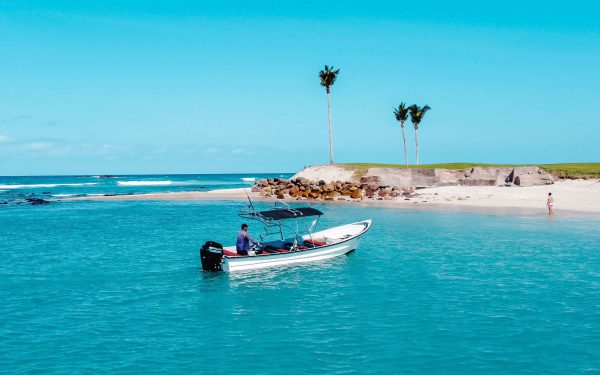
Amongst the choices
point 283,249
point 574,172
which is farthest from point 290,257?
point 574,172

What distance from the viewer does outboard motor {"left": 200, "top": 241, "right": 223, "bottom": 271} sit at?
22.3 m

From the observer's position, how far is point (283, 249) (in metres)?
25.2

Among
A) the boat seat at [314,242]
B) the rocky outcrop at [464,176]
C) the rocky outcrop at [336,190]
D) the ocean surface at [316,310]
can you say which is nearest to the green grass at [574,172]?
the rocky outcrop at [464,176]

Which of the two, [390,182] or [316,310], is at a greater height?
[390,182]

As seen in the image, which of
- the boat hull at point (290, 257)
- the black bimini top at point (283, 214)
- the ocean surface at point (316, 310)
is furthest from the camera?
the black bimini top at point (283, 214)

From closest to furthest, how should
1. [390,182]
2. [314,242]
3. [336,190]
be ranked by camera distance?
[314,242] < [336,190] < [390,182]

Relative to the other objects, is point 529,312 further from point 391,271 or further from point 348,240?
point 348,240

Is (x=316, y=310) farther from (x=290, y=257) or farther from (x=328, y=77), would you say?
(x=328, y=77)

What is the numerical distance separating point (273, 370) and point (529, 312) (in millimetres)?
9340

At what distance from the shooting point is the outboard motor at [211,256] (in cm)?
2233

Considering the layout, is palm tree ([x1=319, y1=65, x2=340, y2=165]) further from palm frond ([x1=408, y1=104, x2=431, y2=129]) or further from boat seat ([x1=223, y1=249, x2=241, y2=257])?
boat seat ([x1=223, y1=249, x2=241, y2=257])

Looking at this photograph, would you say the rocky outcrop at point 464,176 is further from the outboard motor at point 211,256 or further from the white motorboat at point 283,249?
the outboard motor at point 211,256

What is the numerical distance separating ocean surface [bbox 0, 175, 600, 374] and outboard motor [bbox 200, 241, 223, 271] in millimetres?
551

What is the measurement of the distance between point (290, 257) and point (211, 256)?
13.5ft
